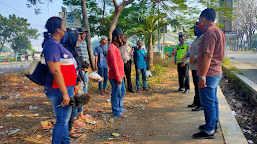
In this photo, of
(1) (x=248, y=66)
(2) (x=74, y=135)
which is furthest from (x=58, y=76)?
(1) (x=248, y=66)

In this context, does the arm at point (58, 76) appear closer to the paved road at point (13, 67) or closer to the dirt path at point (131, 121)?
the dirt path at point (131, 121)

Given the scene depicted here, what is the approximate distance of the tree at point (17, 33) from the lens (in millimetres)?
30828

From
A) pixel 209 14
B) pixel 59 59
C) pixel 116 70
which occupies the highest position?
pixel 209 14

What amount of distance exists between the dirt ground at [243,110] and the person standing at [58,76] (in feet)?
11.7

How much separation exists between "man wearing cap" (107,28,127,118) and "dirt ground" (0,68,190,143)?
34cm

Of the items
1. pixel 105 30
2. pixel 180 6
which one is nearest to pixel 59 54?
pixel 180 6

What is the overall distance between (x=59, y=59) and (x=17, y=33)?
37889mm

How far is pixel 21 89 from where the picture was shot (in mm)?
8094

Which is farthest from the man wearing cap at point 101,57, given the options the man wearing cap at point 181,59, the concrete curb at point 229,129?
the concrete curb at point 229,129

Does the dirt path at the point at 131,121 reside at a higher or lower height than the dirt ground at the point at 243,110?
higher

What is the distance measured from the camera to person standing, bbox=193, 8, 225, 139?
2934 millimetres

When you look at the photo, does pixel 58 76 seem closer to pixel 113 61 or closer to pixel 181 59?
pixel 113 61

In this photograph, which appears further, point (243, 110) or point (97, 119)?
point (243, 110)

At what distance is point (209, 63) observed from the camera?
2969 millimetres
